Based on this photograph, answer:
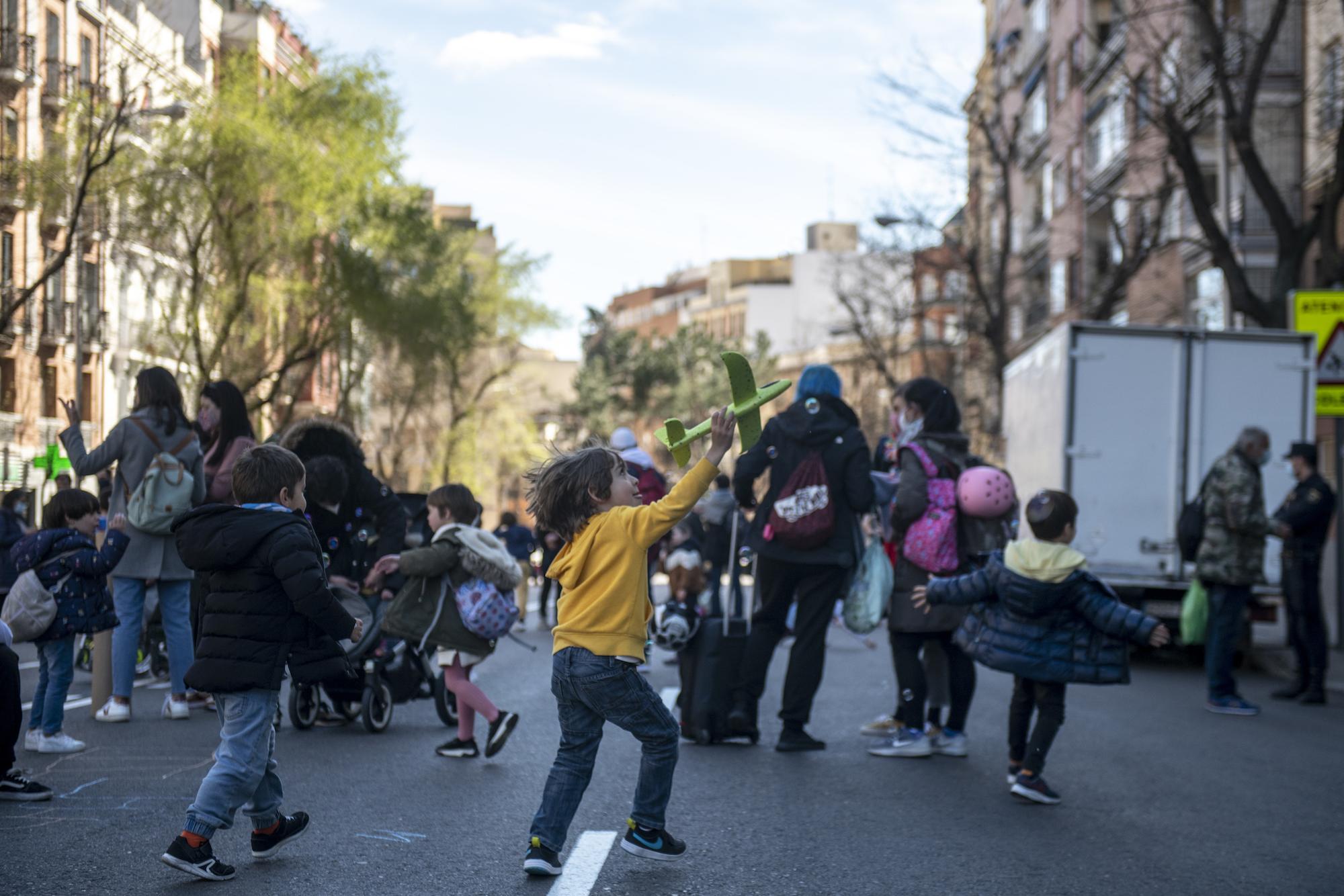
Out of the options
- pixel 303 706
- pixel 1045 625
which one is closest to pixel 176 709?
pixel 303 706

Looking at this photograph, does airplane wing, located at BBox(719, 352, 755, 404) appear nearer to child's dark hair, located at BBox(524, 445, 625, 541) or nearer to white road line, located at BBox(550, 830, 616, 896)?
child's dark hair, located at BBox(524, 445, 625, 541)

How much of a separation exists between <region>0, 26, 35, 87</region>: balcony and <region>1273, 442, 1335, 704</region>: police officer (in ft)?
61.1

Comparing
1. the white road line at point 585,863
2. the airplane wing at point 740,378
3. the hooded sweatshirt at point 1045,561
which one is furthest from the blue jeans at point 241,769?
the hooded sweatshirt at point 1045,561

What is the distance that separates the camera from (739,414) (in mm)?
5578

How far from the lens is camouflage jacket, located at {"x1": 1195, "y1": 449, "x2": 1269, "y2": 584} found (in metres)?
12.0

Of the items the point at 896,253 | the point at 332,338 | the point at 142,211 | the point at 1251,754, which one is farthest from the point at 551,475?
the point at 896,253

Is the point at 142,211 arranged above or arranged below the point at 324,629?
above

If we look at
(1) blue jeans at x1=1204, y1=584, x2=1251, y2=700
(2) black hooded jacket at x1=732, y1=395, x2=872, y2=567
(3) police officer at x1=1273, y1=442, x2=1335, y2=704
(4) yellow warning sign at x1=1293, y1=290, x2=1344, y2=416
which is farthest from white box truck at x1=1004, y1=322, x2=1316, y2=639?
(2) black hooded jacket at x1=732, y1=395, x2=872, y2=567

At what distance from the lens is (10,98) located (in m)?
38.1

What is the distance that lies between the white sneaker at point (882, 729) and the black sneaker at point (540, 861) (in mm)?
4318

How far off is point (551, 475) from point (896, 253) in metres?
38.0

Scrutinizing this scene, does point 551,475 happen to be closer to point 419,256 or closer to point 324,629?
point 324,629

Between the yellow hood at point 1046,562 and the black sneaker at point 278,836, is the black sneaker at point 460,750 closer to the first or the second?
the black sneaker at point 278,836

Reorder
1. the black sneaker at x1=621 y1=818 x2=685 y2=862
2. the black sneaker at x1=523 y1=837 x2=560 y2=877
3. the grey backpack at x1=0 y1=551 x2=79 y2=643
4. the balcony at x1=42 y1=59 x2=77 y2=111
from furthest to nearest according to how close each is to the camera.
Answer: the balcony at x1=42 y1=59 x2=77 y2=111 < the grey backpack at x1=0 y1=551 x2=79 y2=643 < the black sneaker at x1=621 y1=818 x2=685 y2=862 < the black sneaker at x1=523 y1=837 x2=560 y2=877
